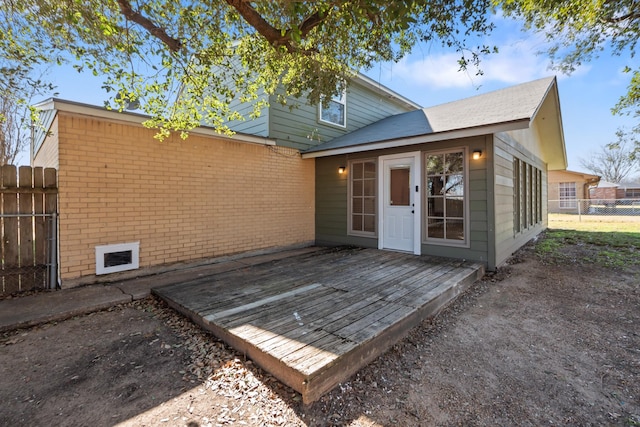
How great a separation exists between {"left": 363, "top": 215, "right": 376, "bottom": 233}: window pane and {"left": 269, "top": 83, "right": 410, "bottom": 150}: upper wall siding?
8.04 feet

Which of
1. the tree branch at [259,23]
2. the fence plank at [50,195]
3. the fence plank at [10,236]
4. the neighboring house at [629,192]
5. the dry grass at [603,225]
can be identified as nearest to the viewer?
the tree branch at [259,23]

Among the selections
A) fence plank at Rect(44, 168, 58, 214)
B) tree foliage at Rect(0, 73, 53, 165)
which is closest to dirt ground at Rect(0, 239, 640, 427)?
fence plank at Rect(44, 168, 58, 214)

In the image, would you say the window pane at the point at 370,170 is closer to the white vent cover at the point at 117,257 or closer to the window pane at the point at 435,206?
the window pane at the point at 435,206

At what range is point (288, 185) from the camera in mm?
7086

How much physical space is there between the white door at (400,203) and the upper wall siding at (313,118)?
2128 mm

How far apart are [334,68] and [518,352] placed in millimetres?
4813

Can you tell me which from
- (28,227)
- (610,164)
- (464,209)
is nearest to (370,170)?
(464,209)

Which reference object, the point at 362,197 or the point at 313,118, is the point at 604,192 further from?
the point at 313,118

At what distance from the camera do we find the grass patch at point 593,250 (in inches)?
231

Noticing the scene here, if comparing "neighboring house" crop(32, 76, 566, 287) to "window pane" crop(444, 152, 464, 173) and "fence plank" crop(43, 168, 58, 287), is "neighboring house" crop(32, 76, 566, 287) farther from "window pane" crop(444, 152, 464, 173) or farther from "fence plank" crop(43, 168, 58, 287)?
"fence plank" crop(43, 168, 58, 287)

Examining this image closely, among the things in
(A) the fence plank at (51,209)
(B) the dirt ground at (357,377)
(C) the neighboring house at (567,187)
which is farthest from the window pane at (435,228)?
(C) the neighboring house at (567,187)

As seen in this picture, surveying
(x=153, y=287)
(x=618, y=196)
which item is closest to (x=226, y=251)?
(x=153, y=287)

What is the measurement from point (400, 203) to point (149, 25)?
5286 millimetres

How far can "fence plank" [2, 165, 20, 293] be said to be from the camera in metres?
3.76
